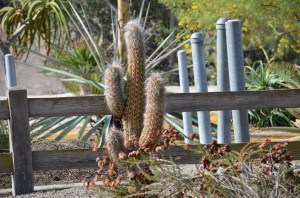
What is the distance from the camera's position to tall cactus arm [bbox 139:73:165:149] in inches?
242

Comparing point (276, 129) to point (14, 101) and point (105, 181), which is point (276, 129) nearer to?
point (14, 101)

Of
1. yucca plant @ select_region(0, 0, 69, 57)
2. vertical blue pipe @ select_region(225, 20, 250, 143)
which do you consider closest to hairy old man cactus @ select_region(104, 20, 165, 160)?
vertical blue pipe @ select_region(225, 20, 250, 143)

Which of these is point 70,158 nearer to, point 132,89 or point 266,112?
point 132,89

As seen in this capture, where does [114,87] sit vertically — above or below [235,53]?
below

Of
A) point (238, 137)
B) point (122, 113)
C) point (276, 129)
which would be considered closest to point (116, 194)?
point (122, 113)

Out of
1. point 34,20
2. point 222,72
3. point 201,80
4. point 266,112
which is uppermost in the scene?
point 34,20

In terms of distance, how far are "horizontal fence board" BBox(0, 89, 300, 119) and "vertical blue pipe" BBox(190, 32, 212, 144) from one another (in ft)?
2.80

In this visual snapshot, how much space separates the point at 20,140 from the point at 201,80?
6.63ft

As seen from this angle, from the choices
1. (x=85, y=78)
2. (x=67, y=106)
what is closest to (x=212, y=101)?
(x=67, y=106)

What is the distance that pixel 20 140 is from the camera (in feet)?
23.0

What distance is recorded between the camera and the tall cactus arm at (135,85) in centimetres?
670

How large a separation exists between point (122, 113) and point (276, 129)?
101 inches

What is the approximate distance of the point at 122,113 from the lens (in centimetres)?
680

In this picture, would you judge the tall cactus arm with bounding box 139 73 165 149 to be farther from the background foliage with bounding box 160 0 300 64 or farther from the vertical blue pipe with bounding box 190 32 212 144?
the background foliage with bounding box 160 0 300 64
